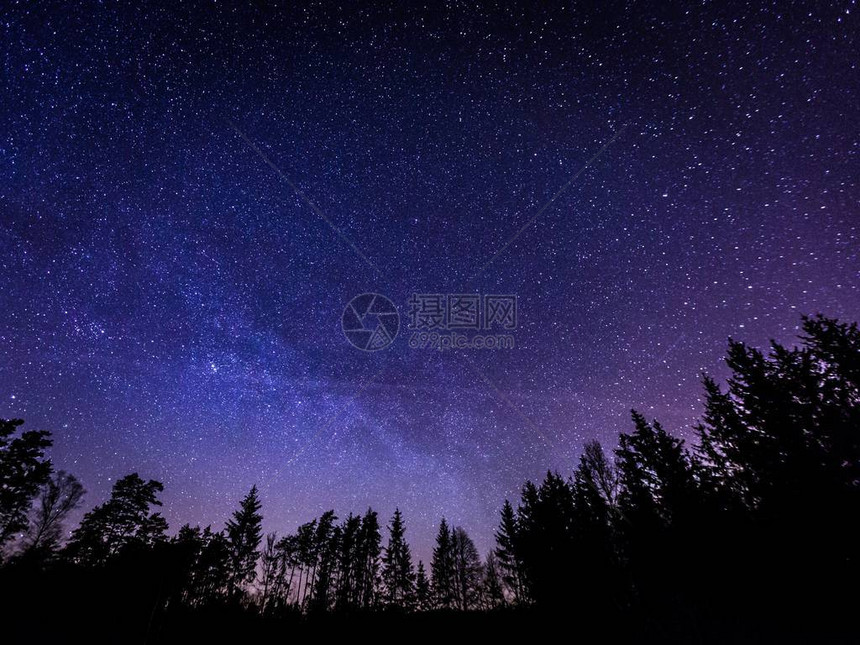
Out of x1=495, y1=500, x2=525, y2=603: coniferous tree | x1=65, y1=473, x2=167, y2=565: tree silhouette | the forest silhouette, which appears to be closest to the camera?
the forest silhouette

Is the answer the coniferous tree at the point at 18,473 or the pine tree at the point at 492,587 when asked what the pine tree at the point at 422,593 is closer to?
the pine tree at the point at 492,587

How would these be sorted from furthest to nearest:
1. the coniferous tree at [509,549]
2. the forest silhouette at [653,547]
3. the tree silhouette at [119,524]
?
1. the coniferous tree at [509,549]
2. the tree silhouette at [119,524]
3. the forest silhouette at [653,547]

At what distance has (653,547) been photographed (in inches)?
798

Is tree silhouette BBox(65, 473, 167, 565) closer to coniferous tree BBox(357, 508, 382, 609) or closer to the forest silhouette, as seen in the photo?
the forest silhouette

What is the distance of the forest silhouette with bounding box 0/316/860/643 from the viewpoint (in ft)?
45.7

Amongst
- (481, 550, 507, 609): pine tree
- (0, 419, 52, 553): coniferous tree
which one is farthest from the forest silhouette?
(481, 550, 507, 609): pine tree

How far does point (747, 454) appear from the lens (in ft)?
56.9

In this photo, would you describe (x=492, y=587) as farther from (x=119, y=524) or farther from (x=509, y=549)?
(x=119, y=524)

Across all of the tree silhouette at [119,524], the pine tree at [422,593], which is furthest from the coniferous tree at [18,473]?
the pine tree at [422,593]

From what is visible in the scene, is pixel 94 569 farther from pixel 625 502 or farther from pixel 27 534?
pixel 625 502

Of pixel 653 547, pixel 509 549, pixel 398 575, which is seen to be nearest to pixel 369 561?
pixel 398 575

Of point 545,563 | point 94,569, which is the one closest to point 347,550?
point 545,563

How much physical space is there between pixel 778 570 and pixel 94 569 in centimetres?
3284

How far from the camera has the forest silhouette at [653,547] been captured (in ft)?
45.7
